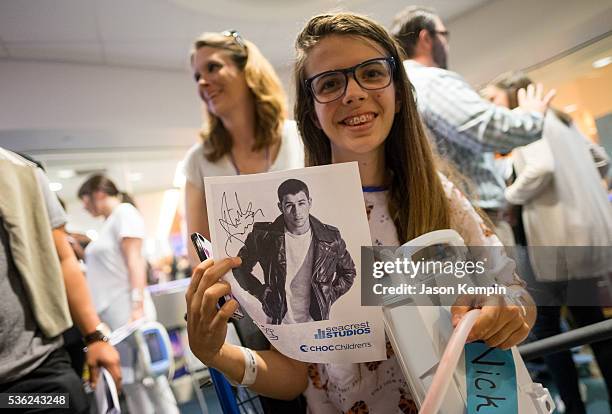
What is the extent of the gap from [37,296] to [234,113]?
43 cm

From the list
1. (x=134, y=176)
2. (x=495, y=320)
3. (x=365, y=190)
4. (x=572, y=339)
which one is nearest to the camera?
(x=495, y=320)

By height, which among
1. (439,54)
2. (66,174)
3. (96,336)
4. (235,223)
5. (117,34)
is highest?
(117,34)

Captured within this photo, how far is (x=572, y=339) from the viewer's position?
71 centimetres

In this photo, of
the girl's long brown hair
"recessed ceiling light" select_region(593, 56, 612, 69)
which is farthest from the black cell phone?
"recessed ceiling light" select_region(593, 56, 612, 69)

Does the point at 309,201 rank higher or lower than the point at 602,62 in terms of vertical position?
lower

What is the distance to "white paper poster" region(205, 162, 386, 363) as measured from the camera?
0.44m

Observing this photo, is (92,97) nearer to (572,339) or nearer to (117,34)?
(117,34)

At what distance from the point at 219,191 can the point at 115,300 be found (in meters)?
0.72

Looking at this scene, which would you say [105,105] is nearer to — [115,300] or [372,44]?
[115,300]

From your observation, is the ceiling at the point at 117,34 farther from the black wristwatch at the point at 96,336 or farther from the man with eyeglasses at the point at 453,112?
the black wristwatch at the point at 96,336

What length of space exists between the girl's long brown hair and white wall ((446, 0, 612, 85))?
1.00 feet

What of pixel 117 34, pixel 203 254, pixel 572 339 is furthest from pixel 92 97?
pixel 572 339

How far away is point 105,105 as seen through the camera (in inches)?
33.0

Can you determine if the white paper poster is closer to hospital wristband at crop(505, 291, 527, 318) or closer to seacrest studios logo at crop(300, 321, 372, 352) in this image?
seacrest studios logo at crop(300, 321, 372, 352)
